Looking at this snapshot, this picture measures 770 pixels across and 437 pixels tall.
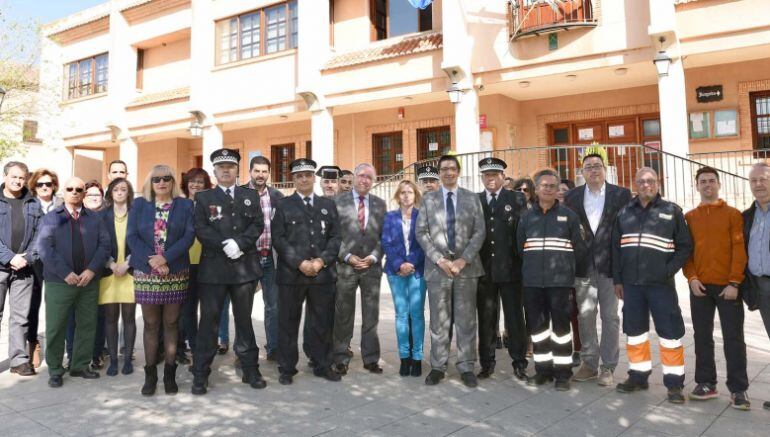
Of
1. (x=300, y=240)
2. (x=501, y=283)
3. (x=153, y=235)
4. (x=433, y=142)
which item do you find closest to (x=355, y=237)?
(x=300, y=240)

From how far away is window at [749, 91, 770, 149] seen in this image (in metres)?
13.3

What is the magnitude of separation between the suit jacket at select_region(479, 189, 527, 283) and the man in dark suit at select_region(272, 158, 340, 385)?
1.42 meters

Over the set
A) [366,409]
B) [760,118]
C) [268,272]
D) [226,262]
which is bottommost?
[366,409]

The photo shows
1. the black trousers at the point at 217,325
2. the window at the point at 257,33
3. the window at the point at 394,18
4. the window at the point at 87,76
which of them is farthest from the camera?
the window at the point at 87,76

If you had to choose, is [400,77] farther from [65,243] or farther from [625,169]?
[65,243]

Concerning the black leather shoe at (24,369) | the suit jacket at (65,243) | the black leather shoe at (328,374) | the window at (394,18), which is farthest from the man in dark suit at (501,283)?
the window at (394,18)

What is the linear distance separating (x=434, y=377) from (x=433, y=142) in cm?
1269

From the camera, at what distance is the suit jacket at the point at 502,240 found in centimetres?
530

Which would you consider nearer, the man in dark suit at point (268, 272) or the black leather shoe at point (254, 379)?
the black leather shoe at point (254, 379)

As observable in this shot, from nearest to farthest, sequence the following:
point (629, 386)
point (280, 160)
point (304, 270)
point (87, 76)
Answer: point (629, 386)
point (304, 270)
point (280, 160)
point (87, 76)

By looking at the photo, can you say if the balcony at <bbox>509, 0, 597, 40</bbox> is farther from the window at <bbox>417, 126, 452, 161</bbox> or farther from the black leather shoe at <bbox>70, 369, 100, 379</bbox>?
the black leather shoe at <bbox>70, 369, 100, 379</bbox>

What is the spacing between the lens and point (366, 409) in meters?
4.39

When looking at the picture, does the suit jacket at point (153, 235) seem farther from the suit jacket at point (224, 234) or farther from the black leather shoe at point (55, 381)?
the black leather shoe at point (55, 381)

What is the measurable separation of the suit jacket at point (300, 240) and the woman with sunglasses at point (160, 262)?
2.59 feet
